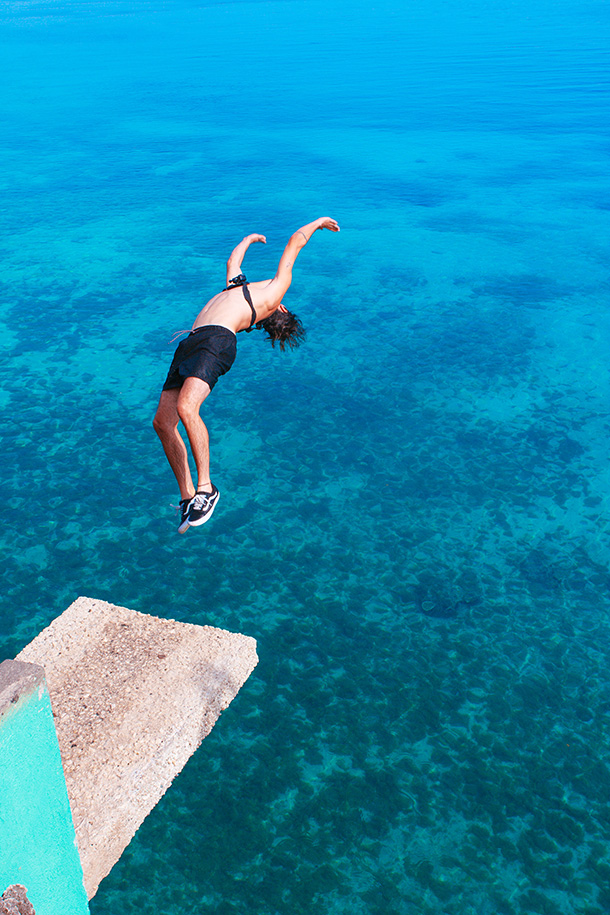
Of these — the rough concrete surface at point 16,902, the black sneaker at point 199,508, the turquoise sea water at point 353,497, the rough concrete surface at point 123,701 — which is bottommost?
the turquoise sea water at point 353,497

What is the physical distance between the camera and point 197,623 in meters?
7.11

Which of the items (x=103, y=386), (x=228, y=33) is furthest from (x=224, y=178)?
(x=228, y=33)

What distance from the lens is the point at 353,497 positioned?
8.97 m

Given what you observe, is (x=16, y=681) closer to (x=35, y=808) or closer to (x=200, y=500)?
(x=35, y=808)

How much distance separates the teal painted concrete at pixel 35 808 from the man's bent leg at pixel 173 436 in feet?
6.14

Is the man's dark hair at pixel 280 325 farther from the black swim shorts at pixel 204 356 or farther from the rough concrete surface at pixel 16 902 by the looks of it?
the rough concrete surface at pixel 16 902

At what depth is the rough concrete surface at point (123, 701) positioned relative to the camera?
533 cm

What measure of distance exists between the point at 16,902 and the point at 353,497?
6172mm

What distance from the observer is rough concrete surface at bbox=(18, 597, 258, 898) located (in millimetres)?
5332

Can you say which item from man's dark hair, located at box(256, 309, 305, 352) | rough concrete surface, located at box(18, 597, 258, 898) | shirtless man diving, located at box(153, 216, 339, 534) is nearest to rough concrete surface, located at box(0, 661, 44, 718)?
shirtless man diving, located at box(153, 216, 339, 534)

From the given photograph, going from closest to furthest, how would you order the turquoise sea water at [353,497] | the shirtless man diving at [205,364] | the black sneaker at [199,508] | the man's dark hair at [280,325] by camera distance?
the shirtless man diving at [205,364] → the black sneaker at [199,508] → the turquoise sea water at [353,497] → the man's dark hair at [280,325]

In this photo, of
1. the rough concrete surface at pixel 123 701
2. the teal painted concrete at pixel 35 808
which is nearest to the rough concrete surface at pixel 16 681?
the teal painted concrete at pixel 35 808

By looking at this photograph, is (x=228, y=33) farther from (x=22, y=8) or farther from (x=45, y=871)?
(x=45, y=871)

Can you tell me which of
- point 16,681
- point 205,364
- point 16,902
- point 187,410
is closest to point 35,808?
point 16,902
